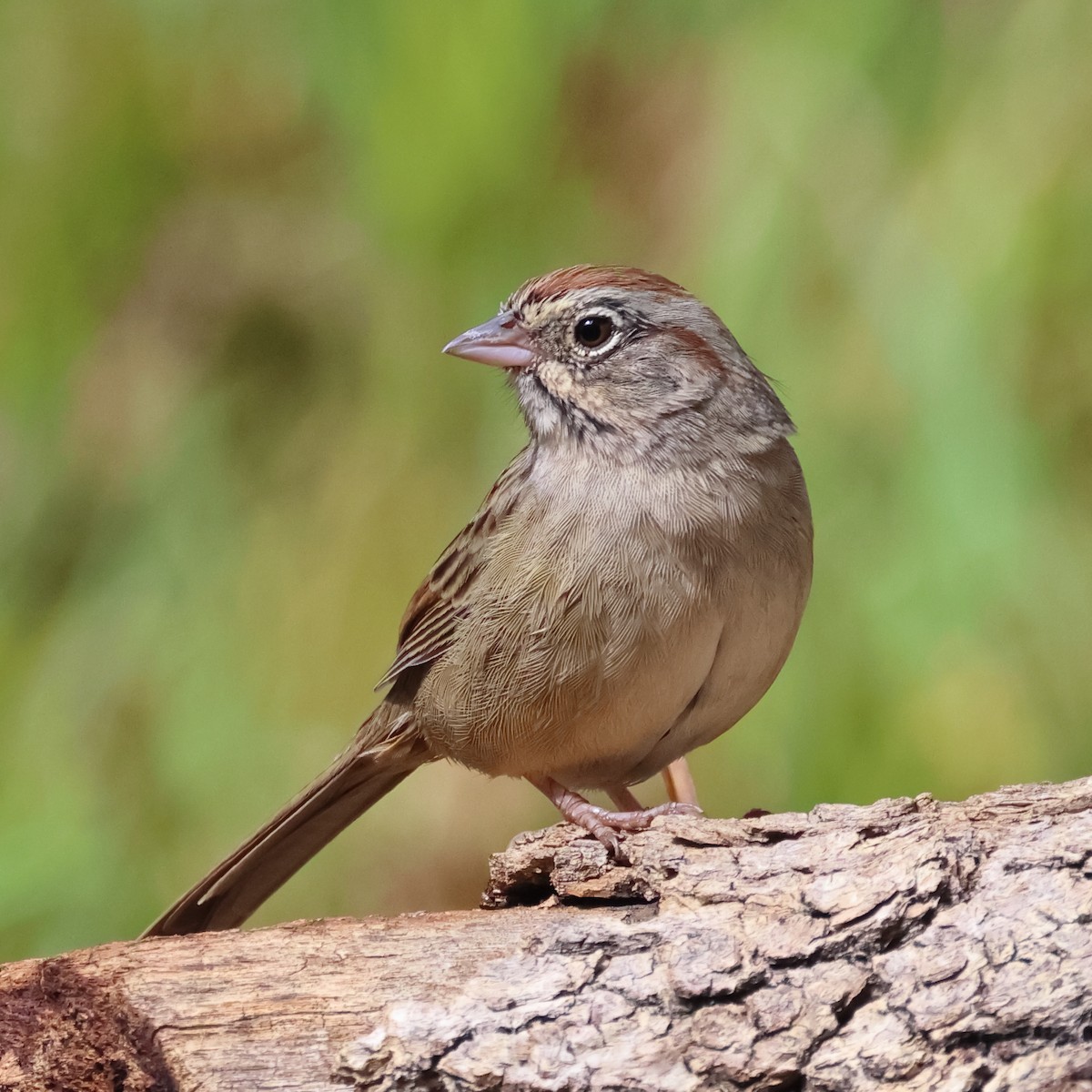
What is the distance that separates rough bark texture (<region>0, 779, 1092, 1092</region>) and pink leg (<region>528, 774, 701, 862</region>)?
8 cm

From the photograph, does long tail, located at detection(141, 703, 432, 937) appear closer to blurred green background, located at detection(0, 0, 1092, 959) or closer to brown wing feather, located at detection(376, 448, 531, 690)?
brown wing feather, located at detection(376, 448, 531, 690)

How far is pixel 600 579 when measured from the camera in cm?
256

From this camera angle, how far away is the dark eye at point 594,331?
281 cm

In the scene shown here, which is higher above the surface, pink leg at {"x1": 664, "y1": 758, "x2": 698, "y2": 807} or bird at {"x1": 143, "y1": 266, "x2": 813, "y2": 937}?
bird at {"x1": 143, "y1": 266, "x2": 813, "y2": 937}

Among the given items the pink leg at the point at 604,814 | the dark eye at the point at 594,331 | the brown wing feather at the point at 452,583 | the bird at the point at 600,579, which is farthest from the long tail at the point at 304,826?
the dark eye at the point at 594,331

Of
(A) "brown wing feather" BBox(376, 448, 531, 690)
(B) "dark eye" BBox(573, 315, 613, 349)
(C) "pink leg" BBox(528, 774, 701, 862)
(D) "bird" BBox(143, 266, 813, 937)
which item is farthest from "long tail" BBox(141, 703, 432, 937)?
(B) "dark eye" BBox(573, 315, 613, 349)

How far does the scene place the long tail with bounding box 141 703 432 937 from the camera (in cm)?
291

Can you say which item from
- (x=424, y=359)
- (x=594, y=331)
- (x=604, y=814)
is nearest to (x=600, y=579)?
(x=604, y=814)

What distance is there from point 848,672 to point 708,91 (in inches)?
70.5

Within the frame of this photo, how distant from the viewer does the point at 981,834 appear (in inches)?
82.8

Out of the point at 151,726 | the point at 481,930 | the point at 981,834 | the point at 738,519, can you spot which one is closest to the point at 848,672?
the point at 738,519

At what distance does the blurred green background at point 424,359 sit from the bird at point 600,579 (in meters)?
0.93

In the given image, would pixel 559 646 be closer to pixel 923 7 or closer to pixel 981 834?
pixel 981 834

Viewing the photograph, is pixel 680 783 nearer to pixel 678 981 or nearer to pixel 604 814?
pixel 604 814
